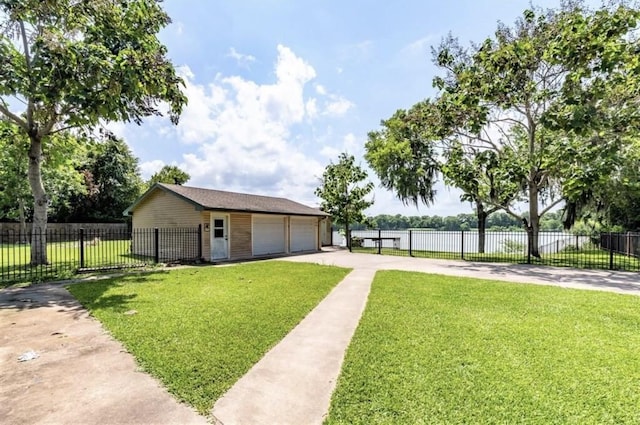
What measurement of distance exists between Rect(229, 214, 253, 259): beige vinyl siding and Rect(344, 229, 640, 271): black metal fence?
737 cm

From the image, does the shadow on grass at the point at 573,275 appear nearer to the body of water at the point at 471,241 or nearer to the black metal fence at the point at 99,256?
the body of water at the point at 471,241

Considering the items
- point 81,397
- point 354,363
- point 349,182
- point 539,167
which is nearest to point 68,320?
point 81,397

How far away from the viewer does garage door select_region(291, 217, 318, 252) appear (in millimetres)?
19359

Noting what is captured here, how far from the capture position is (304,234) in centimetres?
2022

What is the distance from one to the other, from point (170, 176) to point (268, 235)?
2604 cm

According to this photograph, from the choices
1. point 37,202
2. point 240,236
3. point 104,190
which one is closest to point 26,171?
point 104,190

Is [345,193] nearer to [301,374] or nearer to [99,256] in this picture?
[99,256]

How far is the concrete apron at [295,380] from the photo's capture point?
2850 mm

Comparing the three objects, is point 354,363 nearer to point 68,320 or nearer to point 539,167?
point 68,320

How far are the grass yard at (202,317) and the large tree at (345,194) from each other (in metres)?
14.4

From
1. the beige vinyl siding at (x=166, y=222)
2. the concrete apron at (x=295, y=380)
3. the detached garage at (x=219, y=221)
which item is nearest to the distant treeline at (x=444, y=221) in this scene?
the detached garage at (x=219, y=221)

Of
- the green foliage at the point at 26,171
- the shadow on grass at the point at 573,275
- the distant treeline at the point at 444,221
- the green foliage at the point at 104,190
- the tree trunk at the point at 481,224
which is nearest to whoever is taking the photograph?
the shadow on grass at the point at 573,275

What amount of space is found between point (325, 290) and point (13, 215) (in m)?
32.8

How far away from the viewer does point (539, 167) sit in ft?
44.1
